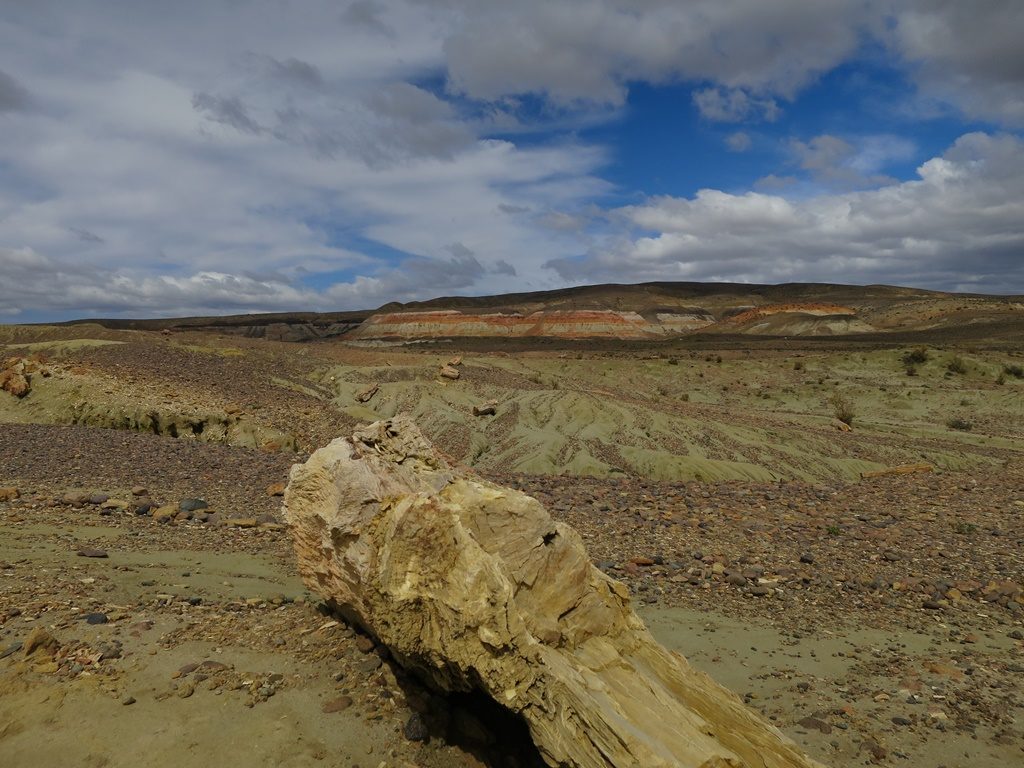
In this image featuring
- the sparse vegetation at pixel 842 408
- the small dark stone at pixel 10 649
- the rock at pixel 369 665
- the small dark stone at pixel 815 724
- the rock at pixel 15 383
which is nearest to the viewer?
the small dark stone at pixel 10 649

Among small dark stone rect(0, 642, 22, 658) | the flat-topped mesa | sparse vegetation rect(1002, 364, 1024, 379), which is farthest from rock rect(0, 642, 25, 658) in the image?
sparse vegetation rect(1002, 364, 1024, 379)

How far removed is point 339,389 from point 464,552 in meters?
20.2

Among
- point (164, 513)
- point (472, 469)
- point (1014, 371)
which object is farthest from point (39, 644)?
point (1014, 371)

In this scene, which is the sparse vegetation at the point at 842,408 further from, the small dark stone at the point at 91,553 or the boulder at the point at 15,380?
the boulder at the point at 15,380

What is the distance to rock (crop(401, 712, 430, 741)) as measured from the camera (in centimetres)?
479

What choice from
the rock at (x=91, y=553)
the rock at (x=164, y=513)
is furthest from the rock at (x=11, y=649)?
the rock at (x=164, y=513)

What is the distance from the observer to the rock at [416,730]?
479 cm

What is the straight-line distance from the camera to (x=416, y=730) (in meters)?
4.83

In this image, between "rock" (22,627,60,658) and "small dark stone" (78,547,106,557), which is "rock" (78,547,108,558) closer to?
"small dark stone" (78,547,106,557)

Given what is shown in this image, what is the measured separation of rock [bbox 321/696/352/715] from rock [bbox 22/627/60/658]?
2.39 m

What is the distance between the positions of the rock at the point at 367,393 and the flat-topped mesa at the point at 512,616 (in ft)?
55.0

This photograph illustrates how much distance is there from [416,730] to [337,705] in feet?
2.29

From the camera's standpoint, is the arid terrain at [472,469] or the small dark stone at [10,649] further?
the small dark stone at [10,649]

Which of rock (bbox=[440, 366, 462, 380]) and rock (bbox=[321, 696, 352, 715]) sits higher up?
rock (bbox=[440, 366, 462, 380])
